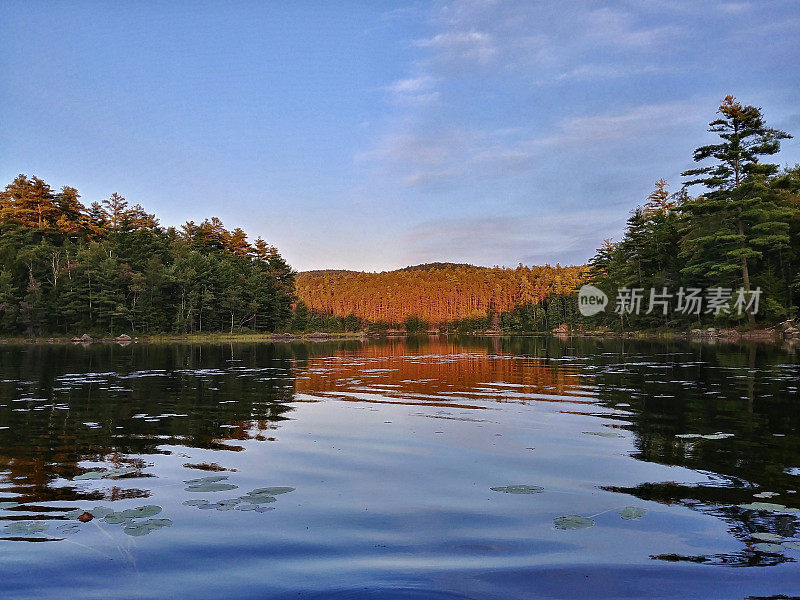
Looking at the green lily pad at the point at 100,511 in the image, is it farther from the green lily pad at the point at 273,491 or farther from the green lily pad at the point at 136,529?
the green lily pad at the point at 273,491

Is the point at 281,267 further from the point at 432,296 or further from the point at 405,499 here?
the point at 405,499

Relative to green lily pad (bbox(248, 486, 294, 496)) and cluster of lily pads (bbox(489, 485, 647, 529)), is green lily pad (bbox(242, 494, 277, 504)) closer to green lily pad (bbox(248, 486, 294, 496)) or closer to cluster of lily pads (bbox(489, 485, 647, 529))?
green lily pad (bbox(248, 486, 294, 496))

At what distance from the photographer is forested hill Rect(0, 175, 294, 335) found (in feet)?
215

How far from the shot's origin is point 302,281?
495ft

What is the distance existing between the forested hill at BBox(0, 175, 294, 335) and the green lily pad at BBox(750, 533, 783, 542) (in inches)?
2787

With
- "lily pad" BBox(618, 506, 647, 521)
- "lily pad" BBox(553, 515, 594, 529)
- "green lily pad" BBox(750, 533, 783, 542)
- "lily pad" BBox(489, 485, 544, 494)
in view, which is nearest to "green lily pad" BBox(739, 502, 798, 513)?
"green lily pad" BBox(750, 533, 783, 542)

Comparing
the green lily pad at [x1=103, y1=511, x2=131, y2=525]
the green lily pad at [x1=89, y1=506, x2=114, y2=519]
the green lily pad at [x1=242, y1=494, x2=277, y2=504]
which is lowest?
the green lily pad at [x1=242, y1=494, x2=277, y2=504]

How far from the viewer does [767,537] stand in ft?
14.5

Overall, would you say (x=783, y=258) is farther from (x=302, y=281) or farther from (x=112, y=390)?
(x=302, y=281)

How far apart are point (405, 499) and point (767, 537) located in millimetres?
3239

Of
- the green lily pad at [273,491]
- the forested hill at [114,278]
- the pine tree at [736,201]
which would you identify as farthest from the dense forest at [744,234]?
the forested hill at [114,278]

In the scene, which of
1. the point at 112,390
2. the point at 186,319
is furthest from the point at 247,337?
the point at 112,390

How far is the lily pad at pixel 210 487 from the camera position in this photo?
6.00 m

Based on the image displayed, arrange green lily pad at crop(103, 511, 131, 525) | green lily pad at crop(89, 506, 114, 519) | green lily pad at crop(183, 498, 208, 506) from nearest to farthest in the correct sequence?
green lily pad at crop(103, 511, 131, 525), green lily pad at crop(89, 506, 114, 519), green lily pad at crop(183, 498, 208, 506)
